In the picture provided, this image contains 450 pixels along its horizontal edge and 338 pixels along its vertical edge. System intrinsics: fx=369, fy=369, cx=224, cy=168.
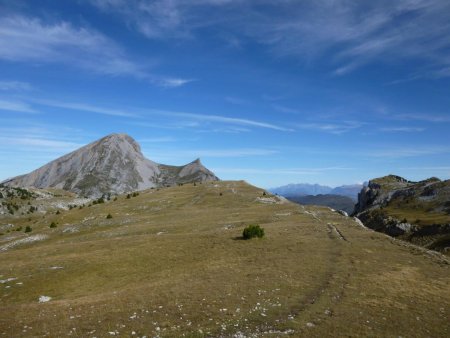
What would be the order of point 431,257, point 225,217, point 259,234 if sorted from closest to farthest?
point 431,257
point 259,234
point 225,217

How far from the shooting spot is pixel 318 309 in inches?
1093

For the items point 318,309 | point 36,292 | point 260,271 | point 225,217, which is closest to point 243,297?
point 318,309

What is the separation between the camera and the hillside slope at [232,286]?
25.0 metres

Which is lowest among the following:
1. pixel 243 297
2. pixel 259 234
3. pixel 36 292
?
pixel 36 292

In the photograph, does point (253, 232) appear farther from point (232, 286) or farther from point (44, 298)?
point (44, 298)

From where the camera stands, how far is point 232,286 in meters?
33.5

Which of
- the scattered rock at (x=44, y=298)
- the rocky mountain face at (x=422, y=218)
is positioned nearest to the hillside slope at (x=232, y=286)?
the scattered rock at (x=44, y=298)

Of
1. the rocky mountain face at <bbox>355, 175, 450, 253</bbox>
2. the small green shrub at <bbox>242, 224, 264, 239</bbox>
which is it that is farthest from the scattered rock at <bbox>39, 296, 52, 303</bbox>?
the rocky mountain face at <bbox>355, 175, 450, 253</bbox>

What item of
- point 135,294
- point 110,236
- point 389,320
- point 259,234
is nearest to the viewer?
point 389,320

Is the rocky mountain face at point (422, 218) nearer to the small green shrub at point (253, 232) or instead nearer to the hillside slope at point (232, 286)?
the hillside slope at point (232, 286)

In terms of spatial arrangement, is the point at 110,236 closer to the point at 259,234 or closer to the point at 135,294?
the point at 259,234

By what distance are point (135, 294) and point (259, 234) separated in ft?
86.7

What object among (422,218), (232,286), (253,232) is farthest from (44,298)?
(422,218)

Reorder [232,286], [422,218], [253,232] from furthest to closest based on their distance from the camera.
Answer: [422,218] → [253,232] → [232,286]
